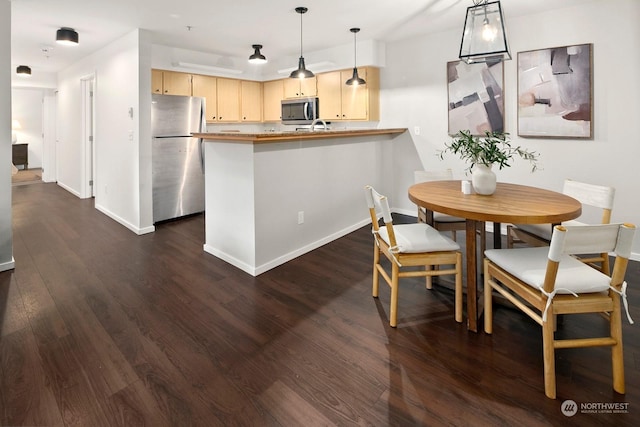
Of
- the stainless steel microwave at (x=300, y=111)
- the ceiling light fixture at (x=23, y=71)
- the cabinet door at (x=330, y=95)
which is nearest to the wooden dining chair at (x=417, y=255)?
the cabinet door at (x=330, y=95)

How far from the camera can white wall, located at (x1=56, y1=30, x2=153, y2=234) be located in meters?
4.18

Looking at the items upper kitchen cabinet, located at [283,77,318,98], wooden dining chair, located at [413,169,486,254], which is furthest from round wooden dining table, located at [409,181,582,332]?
upper kitchen cabinet, located at [283,77,318,98]

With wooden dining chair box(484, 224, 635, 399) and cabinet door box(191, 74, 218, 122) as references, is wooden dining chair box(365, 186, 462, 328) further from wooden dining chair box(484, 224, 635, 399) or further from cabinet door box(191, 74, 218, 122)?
cabinet door box(191, 74, 218, 122)

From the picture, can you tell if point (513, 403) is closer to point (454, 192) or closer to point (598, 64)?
point (454, 192)

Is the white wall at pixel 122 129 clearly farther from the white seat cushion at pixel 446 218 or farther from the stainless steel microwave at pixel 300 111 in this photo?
the white seat cushion at pixel 446 218

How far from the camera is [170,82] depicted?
5.28 metres

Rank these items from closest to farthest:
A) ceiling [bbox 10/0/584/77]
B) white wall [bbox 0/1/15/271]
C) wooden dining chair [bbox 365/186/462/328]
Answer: wooden dining chair [bbox 365/186/462/328]
white wall [bbox 0/1/15/271]
ceiling [bbox 10/0/584/77]

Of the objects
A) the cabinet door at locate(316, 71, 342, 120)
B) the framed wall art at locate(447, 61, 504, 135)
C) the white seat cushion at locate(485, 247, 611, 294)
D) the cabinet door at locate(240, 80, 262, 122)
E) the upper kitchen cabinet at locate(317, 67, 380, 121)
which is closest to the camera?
the white seat cushion at locate(485, 247, 611, 294)

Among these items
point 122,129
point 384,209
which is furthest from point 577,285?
point 122,129

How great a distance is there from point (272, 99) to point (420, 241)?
16.6 feet

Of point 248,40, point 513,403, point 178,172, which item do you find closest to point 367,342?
point 513,403

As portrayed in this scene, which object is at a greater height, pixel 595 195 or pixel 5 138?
pixel 5 138

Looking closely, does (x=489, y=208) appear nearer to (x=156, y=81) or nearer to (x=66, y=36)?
(x=66, y=36)

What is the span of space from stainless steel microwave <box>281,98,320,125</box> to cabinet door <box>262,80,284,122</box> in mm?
233
